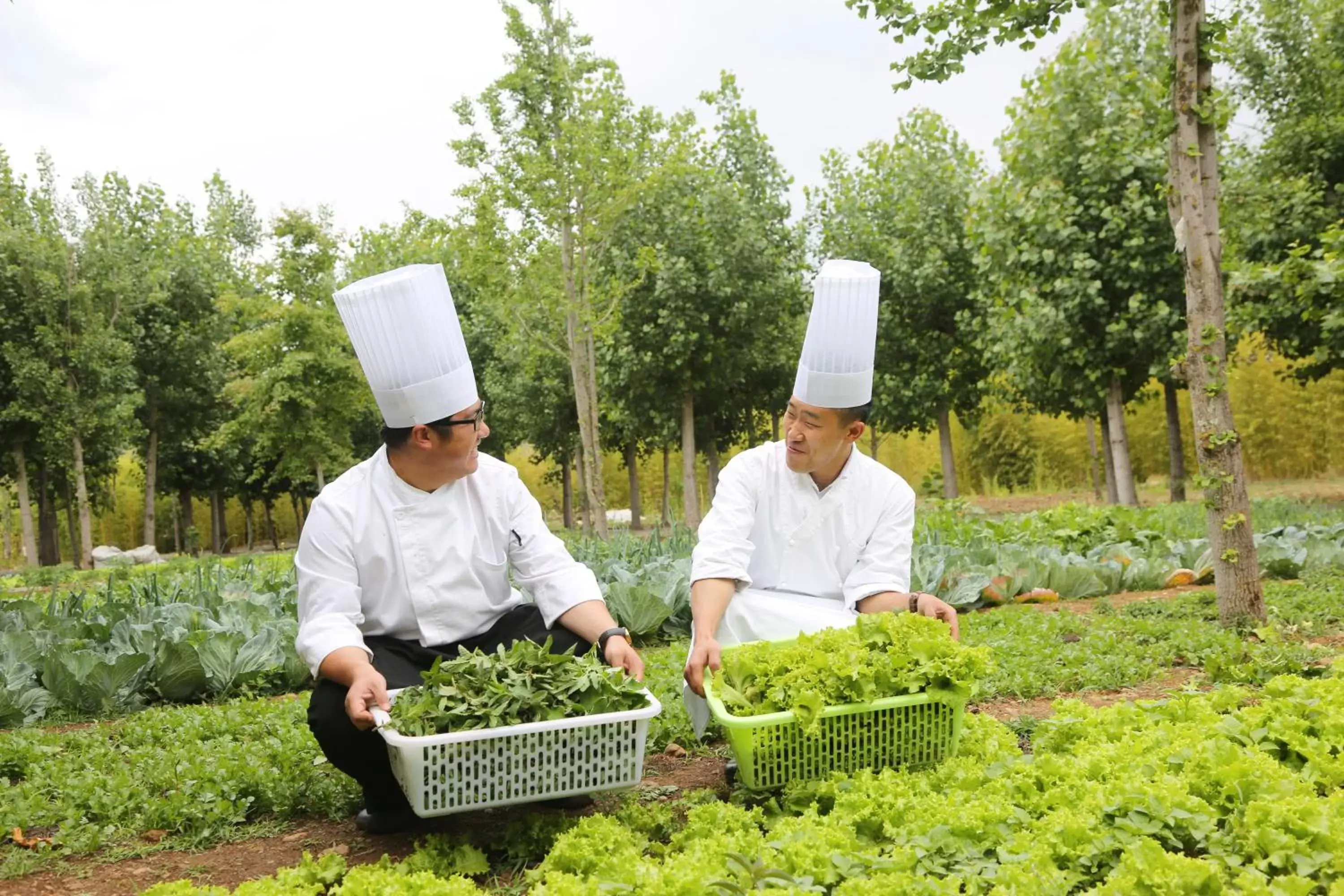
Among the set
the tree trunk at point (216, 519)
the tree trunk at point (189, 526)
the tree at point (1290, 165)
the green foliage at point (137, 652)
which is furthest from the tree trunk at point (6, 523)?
the tree at point (1290, 165)

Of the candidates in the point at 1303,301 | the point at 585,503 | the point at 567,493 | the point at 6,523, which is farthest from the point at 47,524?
the point at 1303,301

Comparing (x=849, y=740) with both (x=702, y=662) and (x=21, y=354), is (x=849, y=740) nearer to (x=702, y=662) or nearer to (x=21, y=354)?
(x=702, y=662)

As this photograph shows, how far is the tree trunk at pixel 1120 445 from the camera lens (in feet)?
48.4

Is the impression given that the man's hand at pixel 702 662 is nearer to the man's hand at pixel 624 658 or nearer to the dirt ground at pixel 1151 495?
the man's hand at pixel 624 658

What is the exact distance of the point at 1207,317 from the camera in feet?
16.9

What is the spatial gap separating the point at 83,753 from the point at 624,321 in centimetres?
1516

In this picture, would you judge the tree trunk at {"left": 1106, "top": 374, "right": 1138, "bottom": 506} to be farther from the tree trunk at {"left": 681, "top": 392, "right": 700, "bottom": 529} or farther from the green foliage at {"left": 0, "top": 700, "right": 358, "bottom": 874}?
the green foliage at {"left": 0, "top": 700, "right": 358, "bottom": 874}

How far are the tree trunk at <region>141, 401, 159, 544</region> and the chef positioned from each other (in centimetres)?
2069

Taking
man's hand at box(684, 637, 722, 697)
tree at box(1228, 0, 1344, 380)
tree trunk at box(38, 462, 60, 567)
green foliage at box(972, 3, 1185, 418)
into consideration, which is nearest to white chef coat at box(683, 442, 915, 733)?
man's hand at box(684, 637, 722, 697)

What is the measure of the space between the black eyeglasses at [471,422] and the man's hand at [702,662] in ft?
3.11

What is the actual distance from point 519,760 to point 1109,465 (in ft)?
59.8

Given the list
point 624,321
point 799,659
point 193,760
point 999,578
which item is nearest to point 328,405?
point 624,321

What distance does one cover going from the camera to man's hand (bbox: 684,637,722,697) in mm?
3049

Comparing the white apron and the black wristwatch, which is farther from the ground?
the black wristwatch
